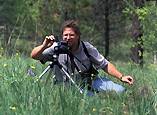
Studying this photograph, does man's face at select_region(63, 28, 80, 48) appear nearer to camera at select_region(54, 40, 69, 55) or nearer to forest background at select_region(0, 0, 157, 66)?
camera at select_region(54, 40, 69, 55)

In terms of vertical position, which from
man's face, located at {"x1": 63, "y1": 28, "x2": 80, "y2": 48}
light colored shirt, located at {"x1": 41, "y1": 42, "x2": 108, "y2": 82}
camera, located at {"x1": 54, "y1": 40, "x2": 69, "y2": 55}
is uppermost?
man's face, located at {"x1": 63, "y1": 28, "x2": 80, "y2": 48}

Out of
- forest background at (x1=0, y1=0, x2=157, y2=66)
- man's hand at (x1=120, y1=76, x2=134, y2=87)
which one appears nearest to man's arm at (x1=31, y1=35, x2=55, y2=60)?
man's hand at (x1=120, y1=76, x2=134, y2=87)

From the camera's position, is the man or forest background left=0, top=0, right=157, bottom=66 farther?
forest background left=0, top=0, right=157, bottom=66

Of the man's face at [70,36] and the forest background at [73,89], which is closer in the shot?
the forest background at [73,89]

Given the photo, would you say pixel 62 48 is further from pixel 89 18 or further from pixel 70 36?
pixel 89 18

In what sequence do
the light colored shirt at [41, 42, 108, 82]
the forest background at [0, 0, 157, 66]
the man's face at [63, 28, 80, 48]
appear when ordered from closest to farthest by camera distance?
the man's face at [63, 28, 80, 48]
the light colored shirt at [41, 42, 108, 82]
the forest background at [0, 0, 157, 66]

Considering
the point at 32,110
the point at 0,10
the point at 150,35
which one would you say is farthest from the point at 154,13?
the point at 0,10

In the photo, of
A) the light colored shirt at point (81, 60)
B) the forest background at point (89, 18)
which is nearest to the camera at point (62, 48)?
the light colored shirt at point (81, 60)

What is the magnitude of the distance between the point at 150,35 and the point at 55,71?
4.26 meters

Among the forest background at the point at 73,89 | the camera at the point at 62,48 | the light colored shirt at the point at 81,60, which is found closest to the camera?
the forest background at the point at 73,89

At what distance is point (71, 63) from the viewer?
3340 millimetres

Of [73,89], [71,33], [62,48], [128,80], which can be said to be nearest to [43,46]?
[62,48]

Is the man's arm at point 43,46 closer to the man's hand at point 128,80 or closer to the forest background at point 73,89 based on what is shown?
the forest background at point 73,89

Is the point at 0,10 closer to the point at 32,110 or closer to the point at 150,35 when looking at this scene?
the point at 150,35
